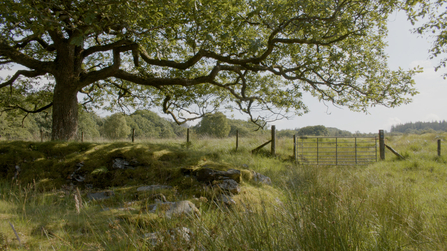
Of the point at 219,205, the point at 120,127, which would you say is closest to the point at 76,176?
the point at 219,205

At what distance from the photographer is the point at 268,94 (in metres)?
11.8

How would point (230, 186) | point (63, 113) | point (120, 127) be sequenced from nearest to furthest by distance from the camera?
point (230, 186) → point (63, 113) → point (120, 127)

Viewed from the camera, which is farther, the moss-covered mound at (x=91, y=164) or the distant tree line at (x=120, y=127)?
the distant tree line at (x=120, y=127)

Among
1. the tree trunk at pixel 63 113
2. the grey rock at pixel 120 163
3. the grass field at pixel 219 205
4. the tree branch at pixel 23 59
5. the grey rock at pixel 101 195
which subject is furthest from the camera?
the tree trunk at pixel 63 113

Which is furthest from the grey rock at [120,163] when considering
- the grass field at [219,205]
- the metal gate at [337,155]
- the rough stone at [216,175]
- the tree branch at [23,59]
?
the metal gate at [337,155]

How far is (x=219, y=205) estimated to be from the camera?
2.65 m

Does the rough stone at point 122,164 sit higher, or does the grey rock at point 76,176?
the rough stone at point 122,164

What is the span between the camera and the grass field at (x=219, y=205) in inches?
80.2

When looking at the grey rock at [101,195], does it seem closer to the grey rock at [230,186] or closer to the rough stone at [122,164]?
the rough stone at [122,164]

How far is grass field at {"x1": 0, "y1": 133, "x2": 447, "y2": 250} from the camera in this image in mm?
2037

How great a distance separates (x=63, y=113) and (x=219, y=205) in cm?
915

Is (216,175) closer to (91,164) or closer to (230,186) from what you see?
(230,186)

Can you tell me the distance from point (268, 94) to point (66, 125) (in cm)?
914

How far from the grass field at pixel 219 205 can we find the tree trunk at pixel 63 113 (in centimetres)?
132
